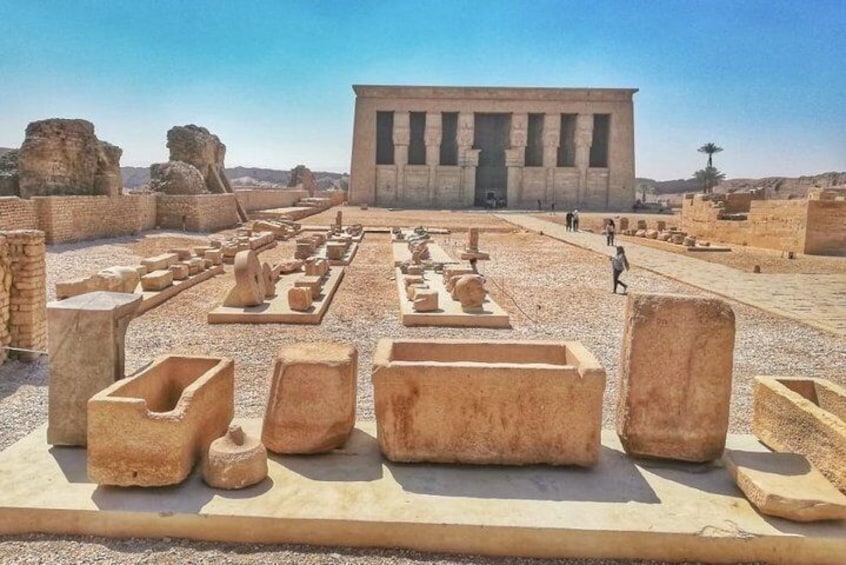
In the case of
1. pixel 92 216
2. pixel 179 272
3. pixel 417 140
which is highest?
pixel 417 140

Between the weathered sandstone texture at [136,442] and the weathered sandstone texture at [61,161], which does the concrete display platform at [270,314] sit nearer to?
the weathered sandstone texture at [136,442]

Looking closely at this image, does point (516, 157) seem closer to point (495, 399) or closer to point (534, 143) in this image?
point (534, 143)

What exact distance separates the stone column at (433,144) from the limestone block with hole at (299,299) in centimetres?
4009

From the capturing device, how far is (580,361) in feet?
13.7

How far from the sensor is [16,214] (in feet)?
48.0

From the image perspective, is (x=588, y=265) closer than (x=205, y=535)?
No

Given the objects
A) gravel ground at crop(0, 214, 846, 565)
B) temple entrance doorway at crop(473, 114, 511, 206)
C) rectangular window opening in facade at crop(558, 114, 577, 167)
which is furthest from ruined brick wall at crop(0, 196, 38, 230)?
rectangular window opening in facade at crop(558, 114, 577, 167)

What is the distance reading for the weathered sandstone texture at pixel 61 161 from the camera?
741 inches

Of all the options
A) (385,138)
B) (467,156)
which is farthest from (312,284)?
(385,138)

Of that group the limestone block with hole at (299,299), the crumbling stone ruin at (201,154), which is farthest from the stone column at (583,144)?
the limestone block with hole at (299,299)

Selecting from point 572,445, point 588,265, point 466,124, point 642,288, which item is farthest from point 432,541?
point 466,124

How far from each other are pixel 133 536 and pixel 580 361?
9.46 ft

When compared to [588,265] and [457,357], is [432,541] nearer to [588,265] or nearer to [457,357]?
[457,357]

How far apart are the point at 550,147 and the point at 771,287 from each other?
37371 mm
